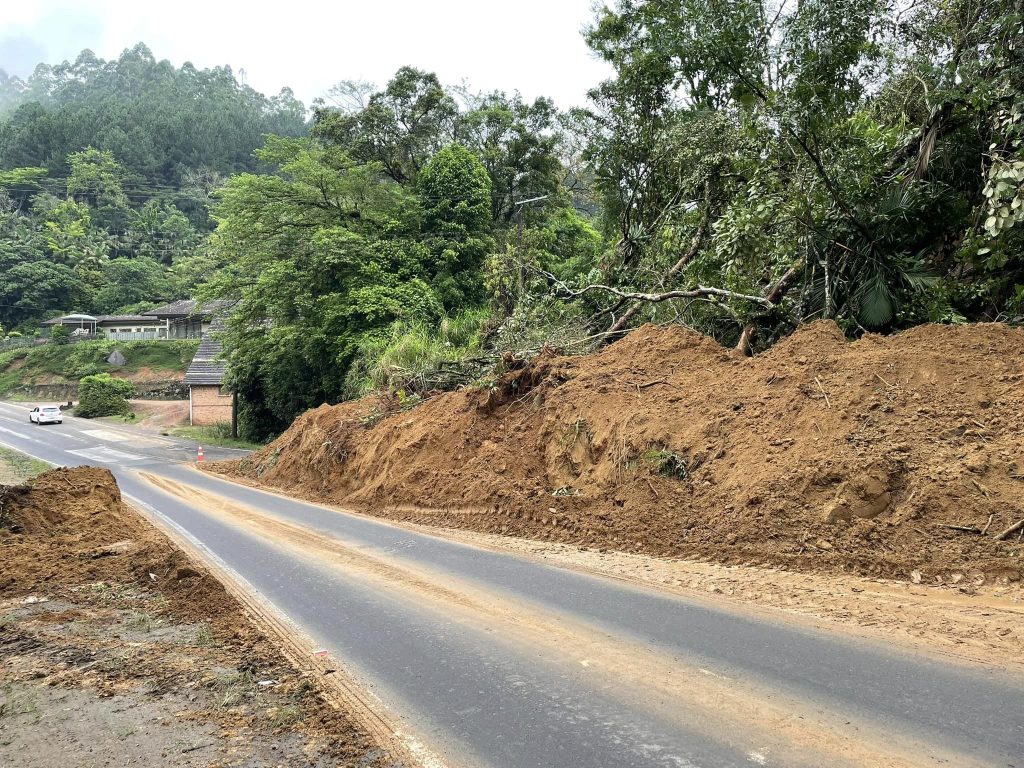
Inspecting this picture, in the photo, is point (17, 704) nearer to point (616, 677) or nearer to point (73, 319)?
point (616, 677)

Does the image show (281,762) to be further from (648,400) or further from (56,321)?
(56,321)

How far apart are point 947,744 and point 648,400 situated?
7.47 meters

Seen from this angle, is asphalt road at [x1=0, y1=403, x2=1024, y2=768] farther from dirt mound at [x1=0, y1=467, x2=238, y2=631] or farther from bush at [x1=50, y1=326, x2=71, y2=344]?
bush at [x1=50, y1=326, x2=71, y2=344]

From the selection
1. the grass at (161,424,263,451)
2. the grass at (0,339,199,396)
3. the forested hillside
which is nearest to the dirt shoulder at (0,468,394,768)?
the grass at (161,424,263,451)

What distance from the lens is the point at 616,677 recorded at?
4.70 metres

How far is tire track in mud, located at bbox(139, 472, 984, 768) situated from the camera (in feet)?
11.8

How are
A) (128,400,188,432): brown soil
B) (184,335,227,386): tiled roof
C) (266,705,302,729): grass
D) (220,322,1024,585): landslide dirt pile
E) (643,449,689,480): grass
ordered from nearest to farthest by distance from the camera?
(266,705,302,729): grass → (220,322,1024,585): landslide dirt pile → (643,449,689,480): grass → (184,335,227,386): tiled roof → (128,400,188,432): brown soil

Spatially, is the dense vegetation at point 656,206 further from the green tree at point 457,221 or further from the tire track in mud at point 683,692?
the tire track in mud at point 683,692

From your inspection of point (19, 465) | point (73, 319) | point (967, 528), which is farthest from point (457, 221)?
point (73, 319)

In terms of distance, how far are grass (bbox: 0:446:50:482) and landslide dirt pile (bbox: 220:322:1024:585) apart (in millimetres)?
12886

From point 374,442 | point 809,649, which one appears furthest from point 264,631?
point 374,442

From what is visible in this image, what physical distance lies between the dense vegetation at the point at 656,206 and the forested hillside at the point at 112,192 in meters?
47.1

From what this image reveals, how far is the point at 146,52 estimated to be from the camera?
147 meters

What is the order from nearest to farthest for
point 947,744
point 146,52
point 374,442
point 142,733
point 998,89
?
point 947,744 → point 142,733 → point 998,89 → point 374,442 → point 146,52
